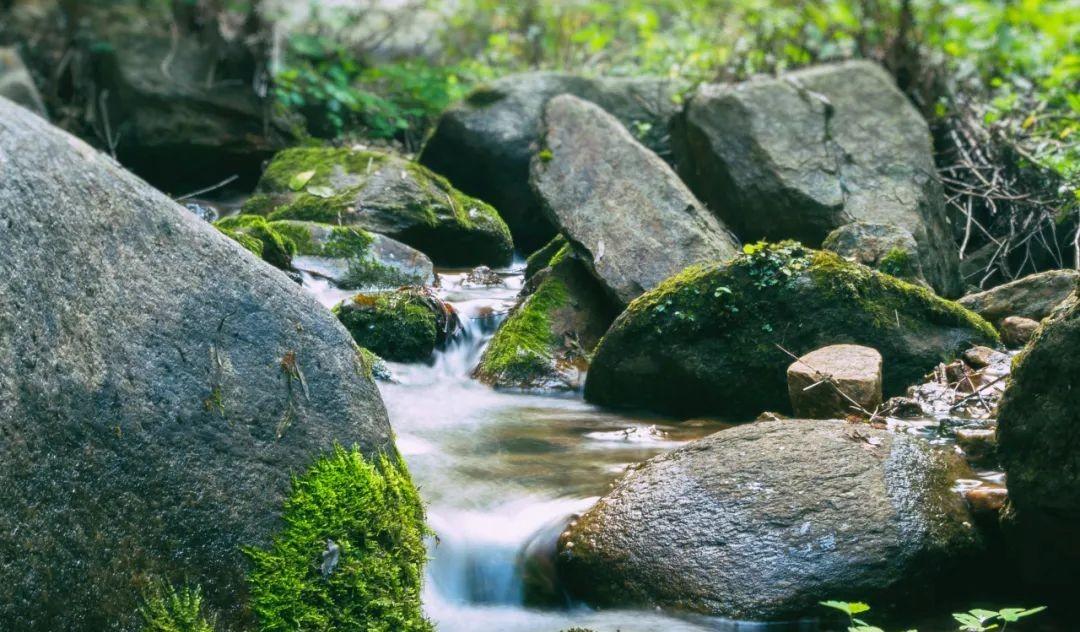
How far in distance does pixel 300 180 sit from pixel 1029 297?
569 cm

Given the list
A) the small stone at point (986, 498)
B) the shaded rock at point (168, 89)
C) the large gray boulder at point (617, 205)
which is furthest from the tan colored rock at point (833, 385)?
the shaded rock at point (168, 89)

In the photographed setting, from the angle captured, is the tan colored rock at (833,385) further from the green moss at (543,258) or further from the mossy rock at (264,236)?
the mossy rock at (264,236)

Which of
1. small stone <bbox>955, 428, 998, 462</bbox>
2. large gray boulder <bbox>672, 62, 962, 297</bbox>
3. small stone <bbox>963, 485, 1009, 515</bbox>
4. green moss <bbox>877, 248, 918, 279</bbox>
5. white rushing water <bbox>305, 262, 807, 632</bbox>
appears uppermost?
large gray boulder <bbox>672, 62, 962, 297</bbox>

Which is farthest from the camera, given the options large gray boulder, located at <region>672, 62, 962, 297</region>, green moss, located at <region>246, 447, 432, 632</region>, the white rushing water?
large gray boulder, located at <region>672, 62, 962, 297</region>

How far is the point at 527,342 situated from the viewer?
22.1ft

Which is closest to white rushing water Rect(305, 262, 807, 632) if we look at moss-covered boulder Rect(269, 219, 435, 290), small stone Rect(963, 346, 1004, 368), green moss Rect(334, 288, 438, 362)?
green moss Rect(334, 288, 438, 362)

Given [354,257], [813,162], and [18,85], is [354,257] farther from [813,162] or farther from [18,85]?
[18,85]

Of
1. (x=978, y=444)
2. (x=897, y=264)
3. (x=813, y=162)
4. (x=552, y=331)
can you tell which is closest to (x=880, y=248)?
(x=897, y=264)

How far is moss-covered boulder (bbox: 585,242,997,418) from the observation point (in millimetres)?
5695

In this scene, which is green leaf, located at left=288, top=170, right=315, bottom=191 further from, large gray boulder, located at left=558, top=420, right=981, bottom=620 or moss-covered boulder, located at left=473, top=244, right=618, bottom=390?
large gray boulder, located at left=558, top=420, right=981, bottom=620

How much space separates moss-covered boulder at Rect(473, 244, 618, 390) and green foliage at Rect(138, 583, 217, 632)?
12.4 ft

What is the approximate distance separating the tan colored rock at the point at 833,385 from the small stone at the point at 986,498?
104cm

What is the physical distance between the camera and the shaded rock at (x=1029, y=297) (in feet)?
21.4

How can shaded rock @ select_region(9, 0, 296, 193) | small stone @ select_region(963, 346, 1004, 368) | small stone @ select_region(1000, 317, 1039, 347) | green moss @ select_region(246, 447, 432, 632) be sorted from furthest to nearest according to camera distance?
Result: 1. shaded rock @ select_region(9, 0, 296, 193)
2. small stone @ select_region(1000, 317, 1039, 347)
3. small stone @ select_region(963, 346, 1004, 368)
4. green moss @ select_region(246, 447, 432, 632)
